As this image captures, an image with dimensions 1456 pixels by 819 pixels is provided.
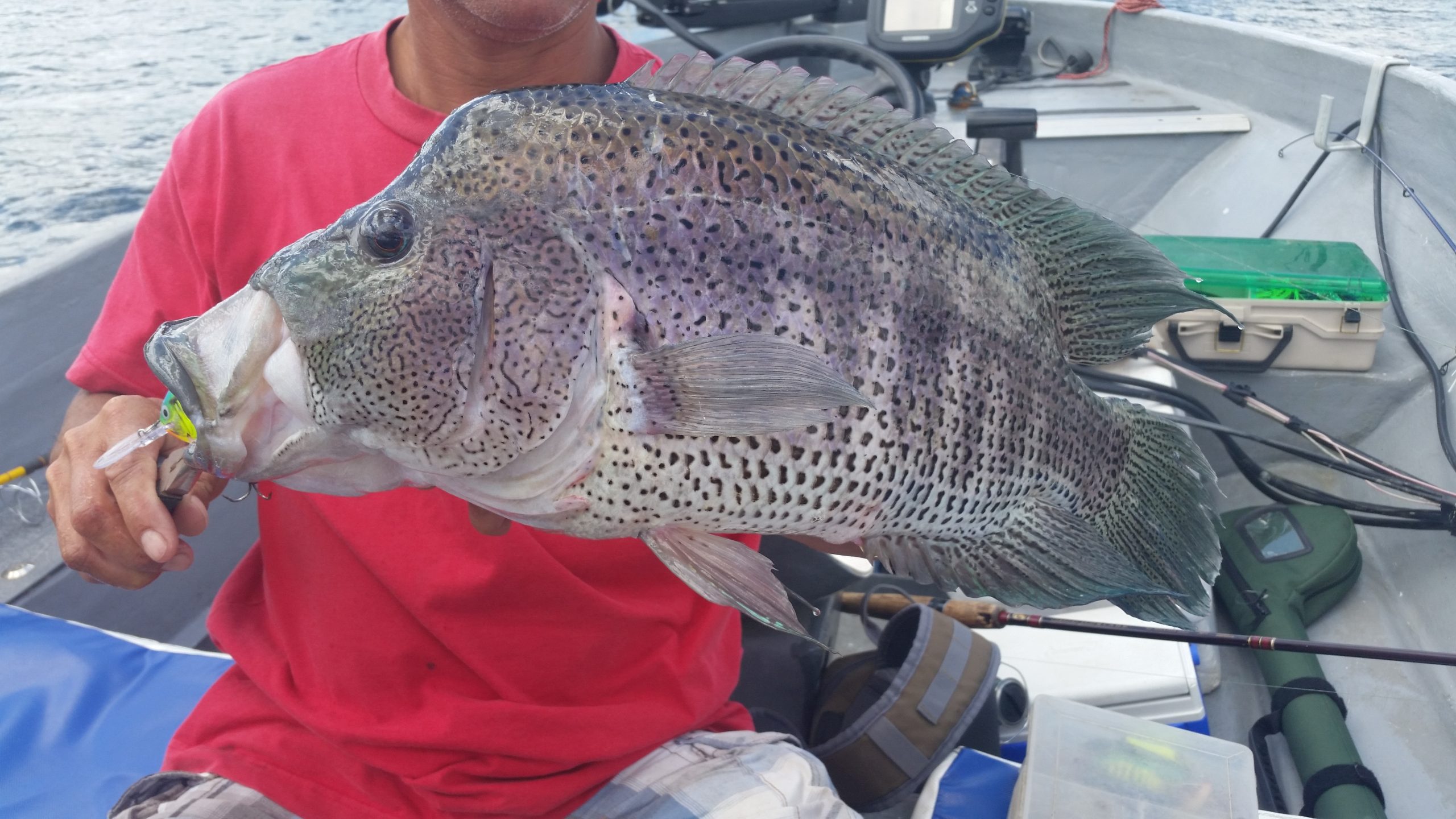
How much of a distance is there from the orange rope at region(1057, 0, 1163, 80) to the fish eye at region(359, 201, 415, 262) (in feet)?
14.9

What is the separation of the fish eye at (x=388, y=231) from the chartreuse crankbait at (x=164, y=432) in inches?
8.6

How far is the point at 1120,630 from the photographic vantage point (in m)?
1.65

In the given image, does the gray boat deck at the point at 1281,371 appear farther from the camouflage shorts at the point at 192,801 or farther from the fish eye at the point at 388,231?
the fish eye at the point at 388,231

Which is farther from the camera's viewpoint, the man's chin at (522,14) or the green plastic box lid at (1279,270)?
the green plastic box lid at (1279,270)

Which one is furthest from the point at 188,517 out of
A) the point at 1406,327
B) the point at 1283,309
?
the point at 1406,327

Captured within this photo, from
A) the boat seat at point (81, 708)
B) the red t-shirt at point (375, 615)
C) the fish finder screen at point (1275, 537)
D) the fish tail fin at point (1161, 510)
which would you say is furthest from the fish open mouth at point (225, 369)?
the fish finder screen at point (1275, 537)

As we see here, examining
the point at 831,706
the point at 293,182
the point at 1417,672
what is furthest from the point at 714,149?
the point at 1417,672

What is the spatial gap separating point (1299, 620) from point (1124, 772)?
1023 millimetres

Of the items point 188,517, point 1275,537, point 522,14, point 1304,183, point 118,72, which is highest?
point 522,14

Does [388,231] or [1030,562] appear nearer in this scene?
[388,231]

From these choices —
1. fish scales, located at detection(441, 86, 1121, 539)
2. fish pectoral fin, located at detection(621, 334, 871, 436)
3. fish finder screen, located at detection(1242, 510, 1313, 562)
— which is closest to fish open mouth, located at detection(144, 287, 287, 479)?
fish scales, located at detection(441, 86, 1121, 539)

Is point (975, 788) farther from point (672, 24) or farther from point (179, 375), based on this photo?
point (672, 24)

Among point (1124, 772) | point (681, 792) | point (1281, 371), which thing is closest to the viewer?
point (681, 792)

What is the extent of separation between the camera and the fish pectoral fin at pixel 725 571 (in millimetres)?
874
